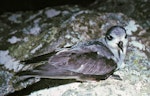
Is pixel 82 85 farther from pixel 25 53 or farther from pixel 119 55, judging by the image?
pixel 25 53

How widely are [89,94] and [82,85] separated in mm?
199

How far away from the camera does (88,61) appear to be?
4199mm

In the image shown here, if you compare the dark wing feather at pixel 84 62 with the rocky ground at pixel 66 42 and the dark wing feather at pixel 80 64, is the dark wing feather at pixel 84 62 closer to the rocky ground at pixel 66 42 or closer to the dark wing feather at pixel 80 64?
the dark wing feather at pixel 80 64

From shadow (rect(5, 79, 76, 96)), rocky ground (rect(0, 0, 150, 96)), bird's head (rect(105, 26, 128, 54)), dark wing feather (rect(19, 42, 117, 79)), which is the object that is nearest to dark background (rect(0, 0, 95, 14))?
rocky ground (rect(0, 0, 150, 96))

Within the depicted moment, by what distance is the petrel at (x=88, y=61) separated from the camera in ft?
13.4

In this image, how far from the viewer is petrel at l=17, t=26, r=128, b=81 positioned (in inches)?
160

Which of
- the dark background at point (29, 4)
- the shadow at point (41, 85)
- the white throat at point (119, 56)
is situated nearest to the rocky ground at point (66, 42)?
the shadow at point (41, 85)

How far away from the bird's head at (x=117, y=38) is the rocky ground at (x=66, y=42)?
310 millimetres

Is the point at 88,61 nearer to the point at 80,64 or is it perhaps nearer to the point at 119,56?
the point at 80,64

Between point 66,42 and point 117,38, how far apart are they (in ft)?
2.95

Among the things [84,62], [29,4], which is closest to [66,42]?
[84,62]

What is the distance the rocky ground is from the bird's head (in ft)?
1.02

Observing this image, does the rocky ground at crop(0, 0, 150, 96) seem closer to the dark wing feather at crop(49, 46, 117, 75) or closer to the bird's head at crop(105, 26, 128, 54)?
the dark wing feather at crop(49, 46, 117, 75)

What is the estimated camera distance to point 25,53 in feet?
16.5
